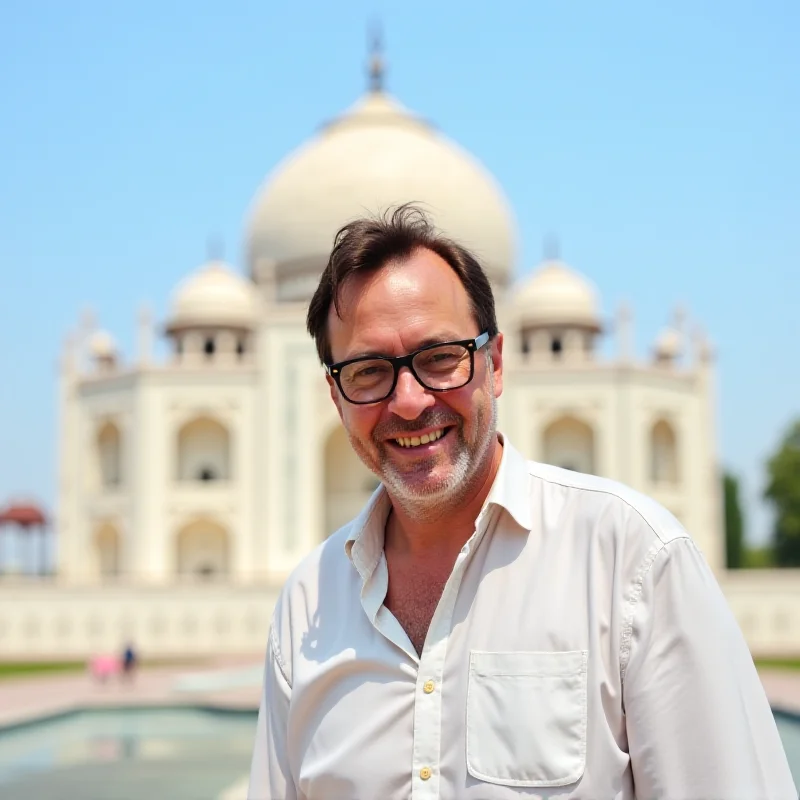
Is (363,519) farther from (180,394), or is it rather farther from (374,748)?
(180,394)

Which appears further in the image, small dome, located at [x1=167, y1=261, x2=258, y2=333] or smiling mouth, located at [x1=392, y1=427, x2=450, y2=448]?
small dome, located at [x1=167, y1=261, x2=258, y2=333]

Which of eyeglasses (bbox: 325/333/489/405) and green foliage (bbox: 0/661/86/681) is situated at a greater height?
eyeglasses (bbox: 325/333/489/405)

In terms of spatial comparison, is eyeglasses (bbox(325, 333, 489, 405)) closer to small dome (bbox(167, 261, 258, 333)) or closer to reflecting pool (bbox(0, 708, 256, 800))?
reflecting pool (bbox(0, 708, 256, 800))

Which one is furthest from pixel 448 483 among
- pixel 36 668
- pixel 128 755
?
pixel 36 668

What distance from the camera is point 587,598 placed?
1.55m

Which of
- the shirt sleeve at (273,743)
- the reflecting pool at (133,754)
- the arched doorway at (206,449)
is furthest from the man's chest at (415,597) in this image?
the arched doorway at (206,449)

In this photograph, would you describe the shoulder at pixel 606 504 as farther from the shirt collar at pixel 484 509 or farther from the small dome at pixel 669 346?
the small dome at pixel 669 346

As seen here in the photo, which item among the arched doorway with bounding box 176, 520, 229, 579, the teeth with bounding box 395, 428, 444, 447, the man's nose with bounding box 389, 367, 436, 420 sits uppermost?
the man's nose with bounding box 389, 367, 436, 420

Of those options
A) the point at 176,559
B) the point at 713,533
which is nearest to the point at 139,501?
the point at 176,559

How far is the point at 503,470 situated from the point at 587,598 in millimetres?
263

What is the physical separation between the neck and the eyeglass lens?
14 cm

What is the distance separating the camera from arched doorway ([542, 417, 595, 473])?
25.6 m

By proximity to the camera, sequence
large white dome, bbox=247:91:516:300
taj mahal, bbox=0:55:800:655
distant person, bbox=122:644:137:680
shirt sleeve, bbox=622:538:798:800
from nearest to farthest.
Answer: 1. shirt sleeve, bbox=622:538:798:800
2. distant person, bbox=122:644:137:680
3. taj mahal, bbox=0:55:800:655
4. large white dome, bbox=247:91:516:300

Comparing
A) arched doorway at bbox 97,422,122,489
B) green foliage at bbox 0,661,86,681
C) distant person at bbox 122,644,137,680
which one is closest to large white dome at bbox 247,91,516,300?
arched doorway at bbox 97,422,122,489
